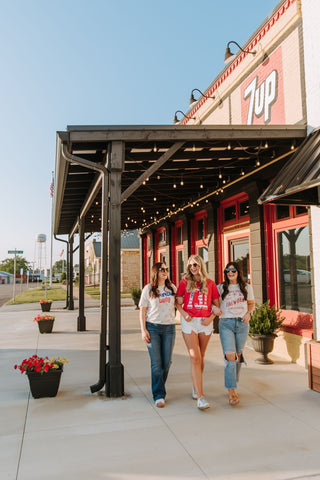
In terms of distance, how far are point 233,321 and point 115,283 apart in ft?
5.71

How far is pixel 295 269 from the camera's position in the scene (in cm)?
755

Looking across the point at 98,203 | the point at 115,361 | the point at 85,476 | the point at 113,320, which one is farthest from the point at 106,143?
the point at 98,203

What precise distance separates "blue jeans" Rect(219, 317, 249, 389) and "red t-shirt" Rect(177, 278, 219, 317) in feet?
0.95

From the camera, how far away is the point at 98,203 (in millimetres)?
11492

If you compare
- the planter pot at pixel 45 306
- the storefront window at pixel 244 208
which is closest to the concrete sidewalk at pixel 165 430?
the storefront window at pixel 244 208

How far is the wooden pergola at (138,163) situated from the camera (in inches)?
225

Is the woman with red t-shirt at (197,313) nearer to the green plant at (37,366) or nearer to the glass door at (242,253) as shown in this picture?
the green plant at (37,366)

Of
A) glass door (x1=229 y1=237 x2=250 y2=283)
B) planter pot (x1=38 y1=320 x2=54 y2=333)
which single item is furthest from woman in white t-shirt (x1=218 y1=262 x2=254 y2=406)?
planter pot (x1=38 y1=320 x2=54 y2=333)

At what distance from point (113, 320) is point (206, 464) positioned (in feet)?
8.45

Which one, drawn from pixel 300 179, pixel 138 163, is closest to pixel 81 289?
pixel 138 163

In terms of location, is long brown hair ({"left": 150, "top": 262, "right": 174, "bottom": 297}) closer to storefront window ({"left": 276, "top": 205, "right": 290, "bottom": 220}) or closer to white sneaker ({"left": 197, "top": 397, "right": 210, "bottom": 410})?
white sneaker ({"left": 197, "top": 397, "right": 210, "bottom": 410})

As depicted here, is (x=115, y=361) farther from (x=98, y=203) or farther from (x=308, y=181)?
(x=98, y=203)

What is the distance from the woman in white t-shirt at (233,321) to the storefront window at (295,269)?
248 cm

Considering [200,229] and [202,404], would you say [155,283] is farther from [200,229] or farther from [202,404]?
[200,229]
